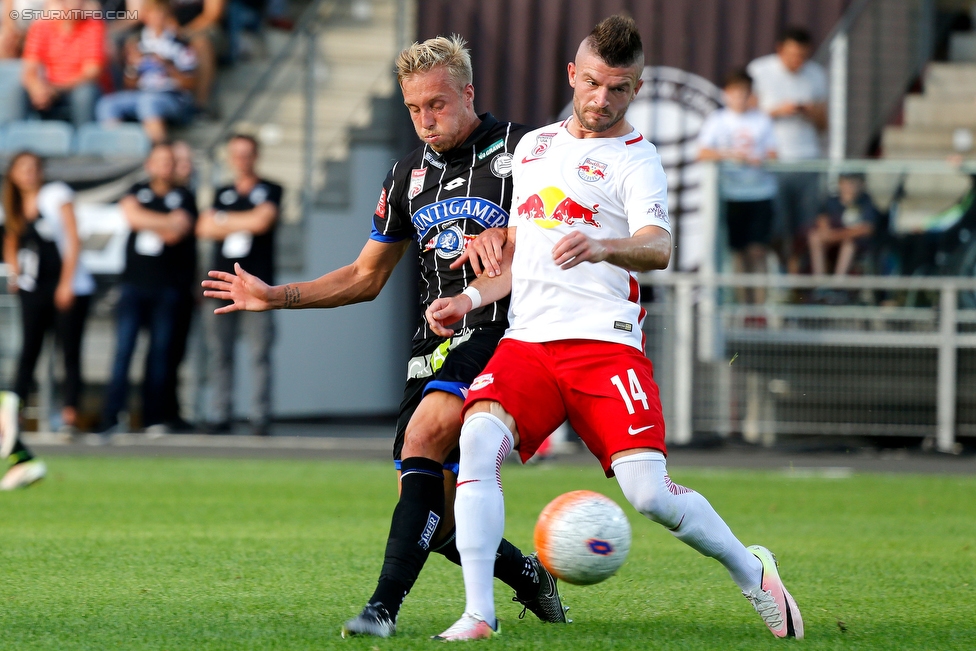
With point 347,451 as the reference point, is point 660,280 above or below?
above

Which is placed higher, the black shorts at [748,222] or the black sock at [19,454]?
the black shorts at [748,222]

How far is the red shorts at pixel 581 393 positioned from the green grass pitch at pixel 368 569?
69 cm

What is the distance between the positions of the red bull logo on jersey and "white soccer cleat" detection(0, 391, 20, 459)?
5.52m

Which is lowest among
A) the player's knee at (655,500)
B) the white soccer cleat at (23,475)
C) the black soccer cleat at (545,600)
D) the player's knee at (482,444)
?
the white soccer cleat at (23,475)

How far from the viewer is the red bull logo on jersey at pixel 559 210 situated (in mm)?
4691

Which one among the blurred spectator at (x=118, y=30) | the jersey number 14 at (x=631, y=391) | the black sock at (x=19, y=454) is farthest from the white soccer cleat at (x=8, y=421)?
the blurred spectator at (x=118, y=30)

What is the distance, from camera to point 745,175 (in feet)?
42.1

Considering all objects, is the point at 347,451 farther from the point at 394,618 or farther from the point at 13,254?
the point at 394,618

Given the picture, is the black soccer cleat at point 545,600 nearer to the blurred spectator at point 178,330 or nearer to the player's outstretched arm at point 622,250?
the player's outstretched arm at point 622,250

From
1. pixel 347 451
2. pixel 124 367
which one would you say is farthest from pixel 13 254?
pixel 347 451

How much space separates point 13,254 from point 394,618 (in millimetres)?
9872

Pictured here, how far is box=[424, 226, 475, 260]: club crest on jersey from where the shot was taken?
5.04 meters

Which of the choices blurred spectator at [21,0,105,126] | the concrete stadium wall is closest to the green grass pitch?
the concrete stadium wall

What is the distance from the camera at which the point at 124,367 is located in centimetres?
1345
